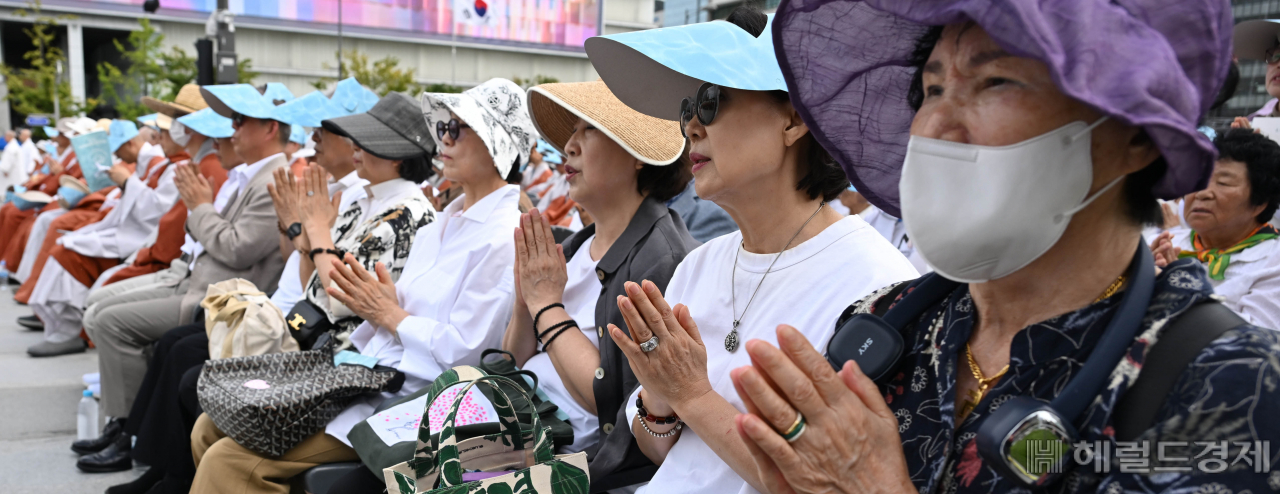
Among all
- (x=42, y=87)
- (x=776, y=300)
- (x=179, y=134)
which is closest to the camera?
(x=776, y=300)

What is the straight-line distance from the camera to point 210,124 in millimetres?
6012

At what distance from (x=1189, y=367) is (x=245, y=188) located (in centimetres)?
527

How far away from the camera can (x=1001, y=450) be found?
3.37ft

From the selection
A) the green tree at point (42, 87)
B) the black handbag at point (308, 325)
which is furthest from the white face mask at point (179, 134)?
the green tree at point (42, 87)

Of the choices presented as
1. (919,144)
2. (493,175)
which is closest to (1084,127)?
(919,144)

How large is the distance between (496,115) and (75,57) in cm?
3431

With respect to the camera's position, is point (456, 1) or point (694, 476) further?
point (456, 1)

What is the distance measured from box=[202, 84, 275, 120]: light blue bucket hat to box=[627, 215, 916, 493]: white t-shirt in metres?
4.33

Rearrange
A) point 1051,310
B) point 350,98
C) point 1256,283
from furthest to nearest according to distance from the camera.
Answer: point 350,98 < point 1256,283 < point 1051,310

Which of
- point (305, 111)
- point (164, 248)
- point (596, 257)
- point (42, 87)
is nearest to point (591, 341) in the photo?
point (596, 257)

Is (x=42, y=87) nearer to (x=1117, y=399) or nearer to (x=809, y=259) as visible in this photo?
A: (x=809, y=259)

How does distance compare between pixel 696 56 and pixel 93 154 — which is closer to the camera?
pixel 696 56

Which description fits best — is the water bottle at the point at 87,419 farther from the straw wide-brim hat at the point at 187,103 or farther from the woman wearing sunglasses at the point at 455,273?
the straw wide-brim hat at the point at 187,103

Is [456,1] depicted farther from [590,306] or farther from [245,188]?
[590,306]
